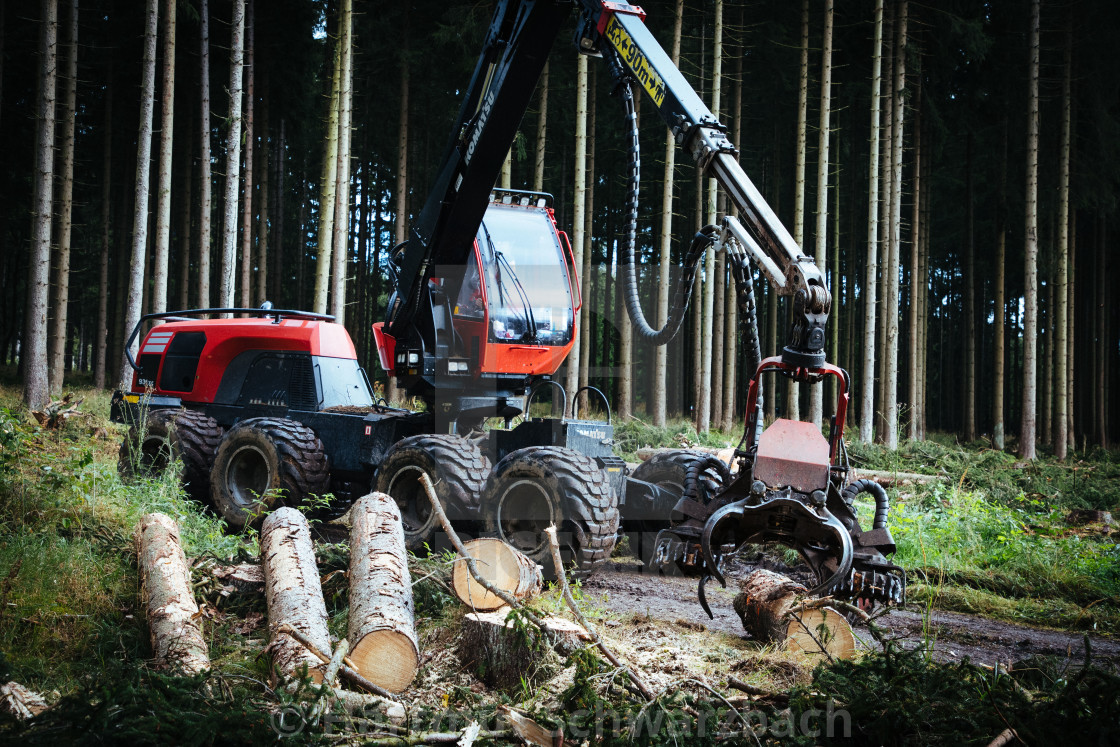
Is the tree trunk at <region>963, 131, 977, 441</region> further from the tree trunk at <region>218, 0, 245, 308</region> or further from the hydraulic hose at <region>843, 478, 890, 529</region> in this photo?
the hydraulic hose at <region>843, 478, 890, 529</region>

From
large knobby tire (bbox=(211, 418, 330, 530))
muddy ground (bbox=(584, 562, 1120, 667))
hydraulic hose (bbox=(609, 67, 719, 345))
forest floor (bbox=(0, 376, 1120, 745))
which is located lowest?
muddy ground (bbox=(584, 562, 1120, 667))

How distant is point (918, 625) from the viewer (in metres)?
5.39

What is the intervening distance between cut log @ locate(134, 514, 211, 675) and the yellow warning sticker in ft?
13.5

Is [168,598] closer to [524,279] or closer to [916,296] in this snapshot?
[524,279]

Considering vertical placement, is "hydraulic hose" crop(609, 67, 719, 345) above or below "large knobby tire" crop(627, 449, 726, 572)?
above

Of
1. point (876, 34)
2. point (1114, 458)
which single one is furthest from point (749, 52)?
point (1114, 458)

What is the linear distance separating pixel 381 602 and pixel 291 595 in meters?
0.58

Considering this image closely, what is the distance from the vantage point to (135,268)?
A: 44.0 feet

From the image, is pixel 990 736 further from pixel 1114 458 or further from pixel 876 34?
pixel 1114 458

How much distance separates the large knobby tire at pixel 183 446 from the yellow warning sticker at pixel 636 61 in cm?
533

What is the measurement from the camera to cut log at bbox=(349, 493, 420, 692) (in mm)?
3654

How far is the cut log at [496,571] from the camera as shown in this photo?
4512mm

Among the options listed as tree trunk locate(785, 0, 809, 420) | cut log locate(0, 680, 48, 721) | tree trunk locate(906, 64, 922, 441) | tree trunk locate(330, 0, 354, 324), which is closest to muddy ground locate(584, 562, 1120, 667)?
cut log locate(0, 680, 48, 721)

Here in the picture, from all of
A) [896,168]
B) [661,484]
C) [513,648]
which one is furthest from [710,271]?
[513,648]
